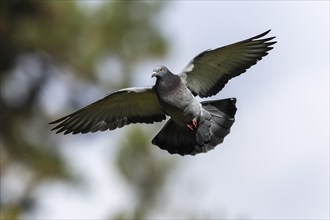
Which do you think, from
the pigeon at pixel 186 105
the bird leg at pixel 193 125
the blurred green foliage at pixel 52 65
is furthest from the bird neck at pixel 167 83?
the blurred green foliage at pixel 52 65

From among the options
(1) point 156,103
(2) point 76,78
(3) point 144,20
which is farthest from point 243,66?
(3) point 144,20

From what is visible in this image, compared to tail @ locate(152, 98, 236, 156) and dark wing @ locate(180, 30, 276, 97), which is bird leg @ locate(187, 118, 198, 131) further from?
dark wing @ locate(180, 30, 276, 97)

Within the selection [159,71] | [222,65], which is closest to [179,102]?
[159,71]

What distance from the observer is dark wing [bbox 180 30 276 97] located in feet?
28.3

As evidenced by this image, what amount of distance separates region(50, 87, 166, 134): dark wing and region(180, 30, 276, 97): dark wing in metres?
0.40

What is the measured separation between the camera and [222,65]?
873 cm

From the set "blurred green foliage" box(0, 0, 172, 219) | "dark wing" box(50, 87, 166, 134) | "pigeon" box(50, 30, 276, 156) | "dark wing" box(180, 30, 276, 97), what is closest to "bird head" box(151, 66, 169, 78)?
"pigeon" box(50, 30, 276, 156)

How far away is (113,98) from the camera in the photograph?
891 centimetres

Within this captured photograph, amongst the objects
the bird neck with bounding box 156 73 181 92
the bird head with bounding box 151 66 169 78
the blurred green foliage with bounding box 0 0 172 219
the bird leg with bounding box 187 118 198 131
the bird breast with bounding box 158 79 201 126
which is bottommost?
the bird leg with bounding box 187 118 198 131

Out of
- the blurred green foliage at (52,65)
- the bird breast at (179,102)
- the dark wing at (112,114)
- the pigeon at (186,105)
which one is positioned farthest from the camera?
the blurred green foliage at (52,65)

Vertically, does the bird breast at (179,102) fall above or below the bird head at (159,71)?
below

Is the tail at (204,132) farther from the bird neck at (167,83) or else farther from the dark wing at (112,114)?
the bird neck at (167,83)

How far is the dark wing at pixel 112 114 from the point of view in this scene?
8961 mm

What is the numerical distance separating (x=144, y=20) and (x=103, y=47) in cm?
108
